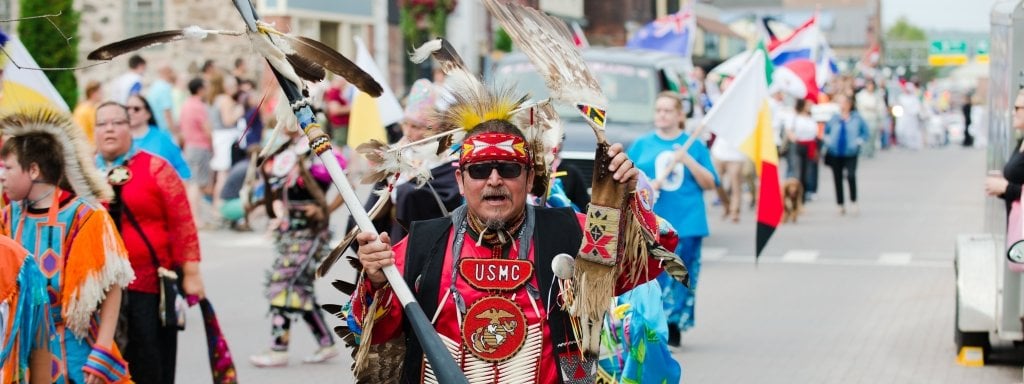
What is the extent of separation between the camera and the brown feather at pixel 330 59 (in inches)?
176

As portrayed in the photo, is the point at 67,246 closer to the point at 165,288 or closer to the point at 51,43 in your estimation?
the point at 165,288

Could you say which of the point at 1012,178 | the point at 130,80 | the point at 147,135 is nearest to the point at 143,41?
the point at 1012,178

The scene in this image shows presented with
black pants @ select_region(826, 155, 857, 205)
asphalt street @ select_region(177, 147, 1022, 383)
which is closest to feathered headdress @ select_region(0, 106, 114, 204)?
asphalt street @ select_region(177, 147, 1022, 383)

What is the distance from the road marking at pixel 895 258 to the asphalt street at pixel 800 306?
14 mm

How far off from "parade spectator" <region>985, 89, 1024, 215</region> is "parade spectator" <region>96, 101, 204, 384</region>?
408 cm

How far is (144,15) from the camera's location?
93.6 feet

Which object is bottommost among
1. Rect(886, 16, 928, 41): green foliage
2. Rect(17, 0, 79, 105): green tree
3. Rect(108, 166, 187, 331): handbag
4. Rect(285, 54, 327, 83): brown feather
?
Rect(108, 166, 187, 331): handbag

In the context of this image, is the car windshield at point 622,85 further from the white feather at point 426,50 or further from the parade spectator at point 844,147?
the white feather at point 426,50

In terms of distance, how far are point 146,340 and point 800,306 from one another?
666 cm

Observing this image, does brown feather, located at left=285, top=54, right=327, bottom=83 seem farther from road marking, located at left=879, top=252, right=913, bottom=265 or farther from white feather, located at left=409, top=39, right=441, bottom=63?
road marking, located at left=879, top=252, right=913, bottom=265

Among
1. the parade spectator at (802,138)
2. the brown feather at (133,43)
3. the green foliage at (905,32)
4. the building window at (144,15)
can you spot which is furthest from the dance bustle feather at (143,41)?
the green foliage at (905,32)

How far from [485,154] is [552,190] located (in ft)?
8.71

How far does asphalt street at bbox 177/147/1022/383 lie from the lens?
372 inches

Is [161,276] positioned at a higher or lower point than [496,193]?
lower
